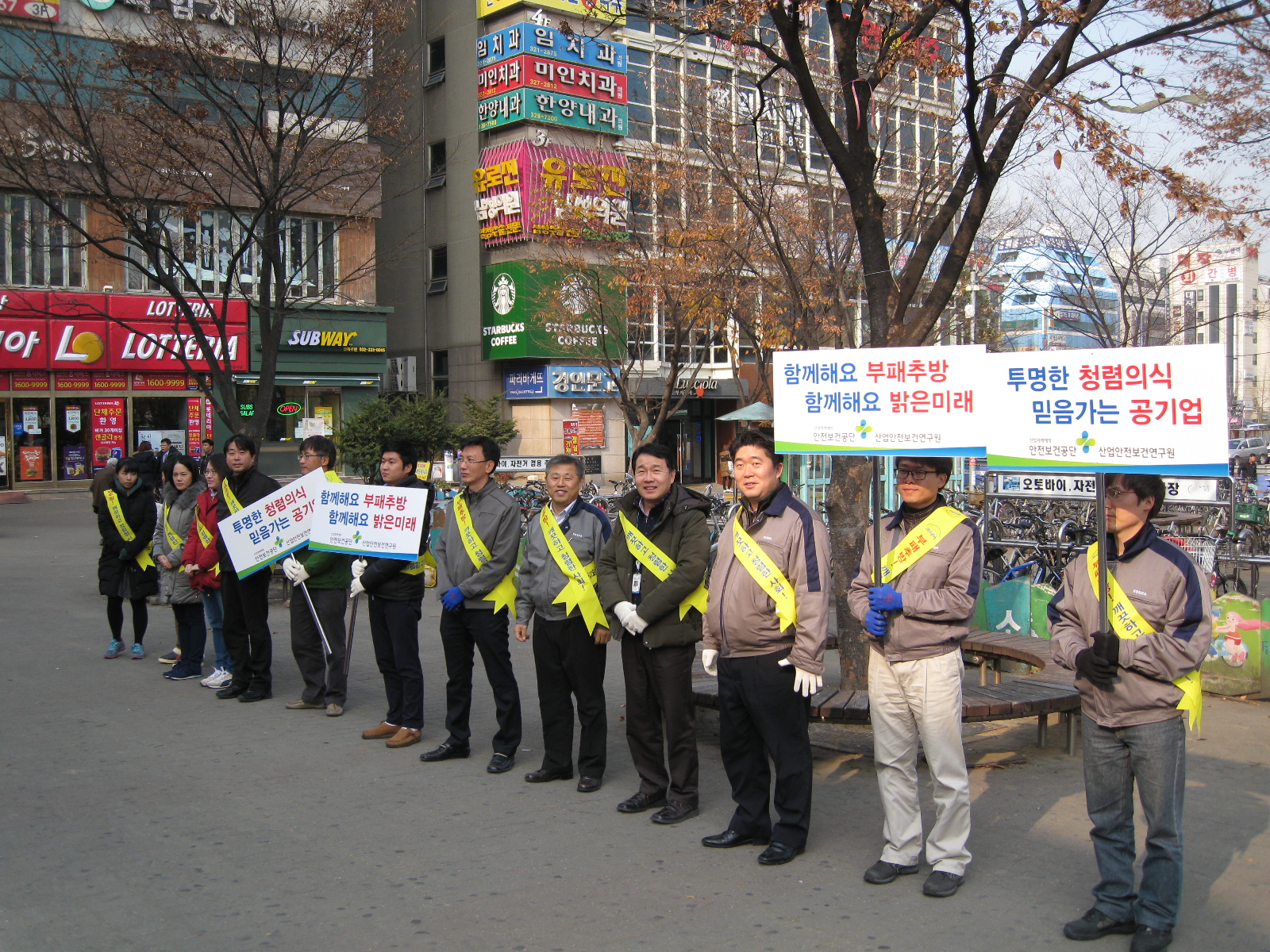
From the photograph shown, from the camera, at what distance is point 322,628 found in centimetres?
804

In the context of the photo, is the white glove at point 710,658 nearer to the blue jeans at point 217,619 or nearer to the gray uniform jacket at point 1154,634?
the gray uniform jacket at point 1154,634

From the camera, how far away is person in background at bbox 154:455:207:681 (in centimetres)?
910

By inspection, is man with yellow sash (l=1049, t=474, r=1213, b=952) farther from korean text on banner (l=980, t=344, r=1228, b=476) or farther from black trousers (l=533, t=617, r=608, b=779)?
black trousers (l=533, t=617, r=608, b=779)

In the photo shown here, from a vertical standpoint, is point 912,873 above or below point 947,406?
below

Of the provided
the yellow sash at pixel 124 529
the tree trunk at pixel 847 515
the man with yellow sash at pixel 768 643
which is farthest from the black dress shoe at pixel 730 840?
the yellow sash at pixel 124 529

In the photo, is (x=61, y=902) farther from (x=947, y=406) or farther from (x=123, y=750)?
(x=947, y=406)

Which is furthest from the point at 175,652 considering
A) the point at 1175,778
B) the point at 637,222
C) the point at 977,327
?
the point at 977,327

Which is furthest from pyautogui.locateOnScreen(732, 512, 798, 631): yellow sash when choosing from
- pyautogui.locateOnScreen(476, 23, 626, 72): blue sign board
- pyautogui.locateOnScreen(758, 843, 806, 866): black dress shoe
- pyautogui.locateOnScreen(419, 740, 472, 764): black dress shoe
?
pyautogui.locateOnScreen(476, 23, 626, 72): blue sign board

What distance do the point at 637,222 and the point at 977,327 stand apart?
1138 centimetres

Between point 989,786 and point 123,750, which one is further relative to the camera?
point 123,750

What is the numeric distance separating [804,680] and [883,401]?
131cm

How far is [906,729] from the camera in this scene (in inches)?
187

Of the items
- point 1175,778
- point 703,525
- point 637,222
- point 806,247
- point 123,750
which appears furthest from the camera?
point 637,222

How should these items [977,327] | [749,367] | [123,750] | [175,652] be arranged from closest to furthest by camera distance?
1. [123,750]
2. [175,652]
3. [977,327]
4. [749,367]
